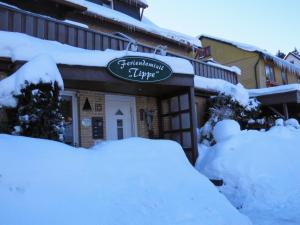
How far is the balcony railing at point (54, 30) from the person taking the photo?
27.0 ft

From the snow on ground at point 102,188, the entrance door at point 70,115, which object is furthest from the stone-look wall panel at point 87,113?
the snow on ground at point 102,188

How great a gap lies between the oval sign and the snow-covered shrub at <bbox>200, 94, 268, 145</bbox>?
325cm

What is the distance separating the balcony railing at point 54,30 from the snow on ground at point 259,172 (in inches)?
158

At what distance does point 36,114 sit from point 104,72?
2.24m

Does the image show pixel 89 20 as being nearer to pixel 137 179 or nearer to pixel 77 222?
pixel 137 179

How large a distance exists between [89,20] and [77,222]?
1039 cm

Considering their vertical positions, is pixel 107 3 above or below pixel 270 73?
above

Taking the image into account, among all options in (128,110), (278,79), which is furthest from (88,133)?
(278,79)

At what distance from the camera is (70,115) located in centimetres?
983

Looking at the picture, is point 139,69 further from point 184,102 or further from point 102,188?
point 102,188

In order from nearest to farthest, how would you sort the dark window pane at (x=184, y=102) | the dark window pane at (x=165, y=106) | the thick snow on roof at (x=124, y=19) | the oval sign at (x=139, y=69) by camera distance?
the oval sign at (x=139, y=69) → the dark window pane at (x=184, y=102) → the dark window pane at (x=165, y=106) → the thick snow on roof at (x=124, y=19)

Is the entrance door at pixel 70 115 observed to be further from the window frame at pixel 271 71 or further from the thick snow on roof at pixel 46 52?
the window frame at pixel 271 71

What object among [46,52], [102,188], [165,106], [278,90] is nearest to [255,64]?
[278,90]

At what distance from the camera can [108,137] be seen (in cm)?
1072
